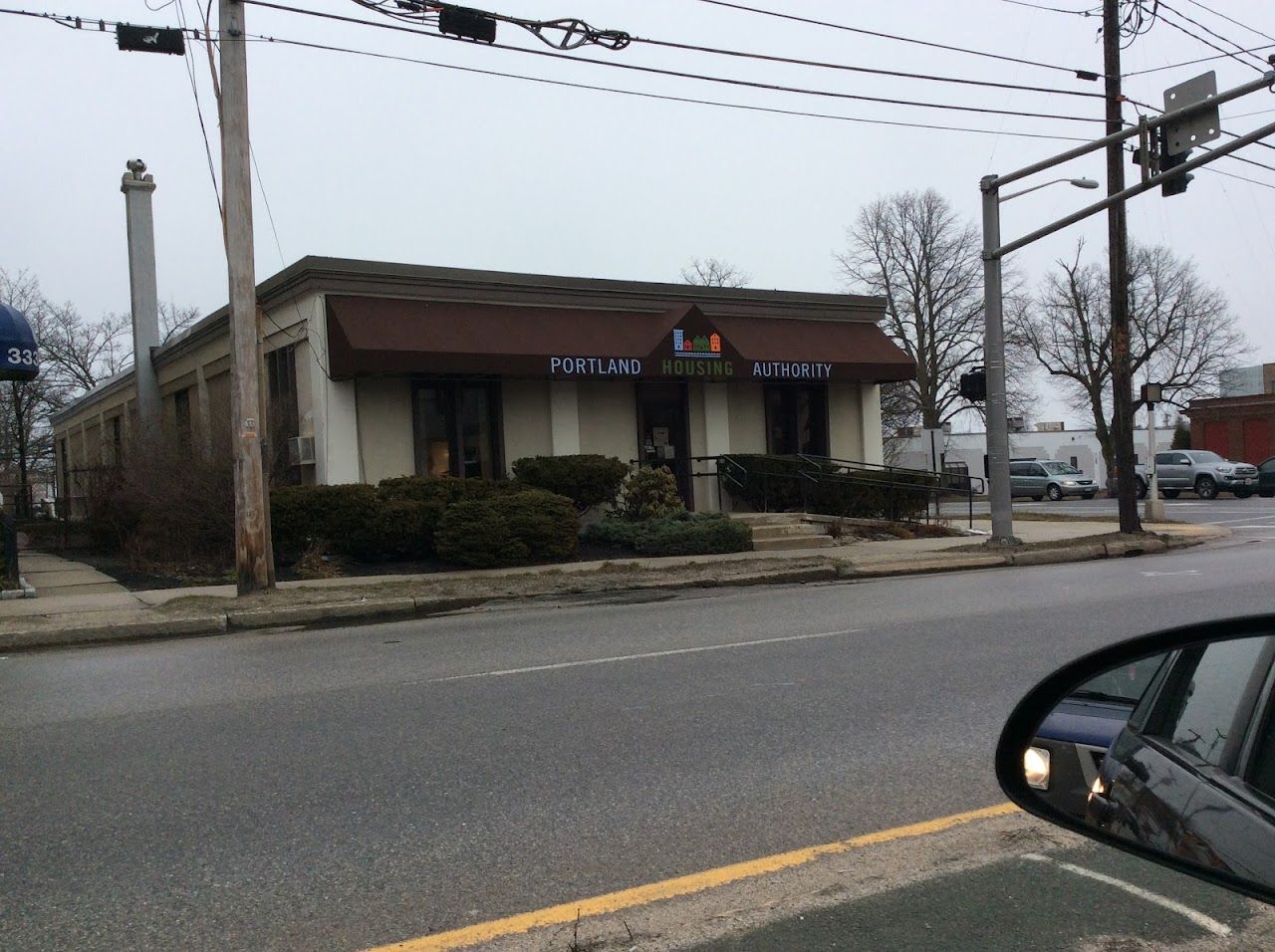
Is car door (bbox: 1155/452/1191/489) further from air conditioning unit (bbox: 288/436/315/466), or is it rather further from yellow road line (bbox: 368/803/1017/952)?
yellow road line (bbox: 368/803/1017/952)

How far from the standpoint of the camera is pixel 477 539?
1550 cm

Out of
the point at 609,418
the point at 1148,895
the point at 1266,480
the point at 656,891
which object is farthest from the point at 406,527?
the point at 1266,480

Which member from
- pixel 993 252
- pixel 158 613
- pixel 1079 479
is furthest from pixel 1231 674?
pixel 1079 479

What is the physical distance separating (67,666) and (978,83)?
50.2 ft

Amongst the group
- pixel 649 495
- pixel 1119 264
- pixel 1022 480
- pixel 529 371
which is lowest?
pixel 1022 480

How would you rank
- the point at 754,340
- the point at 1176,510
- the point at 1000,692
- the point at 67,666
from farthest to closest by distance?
1. the point at 1176,510
2. the point at 754,340
3. the point at 67,666
4. the point at 1000,692

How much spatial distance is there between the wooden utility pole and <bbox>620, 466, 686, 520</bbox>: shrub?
7.48m

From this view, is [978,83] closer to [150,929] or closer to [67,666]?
[67,666]

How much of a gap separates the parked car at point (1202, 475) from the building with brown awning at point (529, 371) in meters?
19.6

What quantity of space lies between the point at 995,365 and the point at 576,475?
7.28m

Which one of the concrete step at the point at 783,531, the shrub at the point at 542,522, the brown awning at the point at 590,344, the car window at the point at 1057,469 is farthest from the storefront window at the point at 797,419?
the car window at the point at 1057,469

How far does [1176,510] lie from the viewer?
102 ft

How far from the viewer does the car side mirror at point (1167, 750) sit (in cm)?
197

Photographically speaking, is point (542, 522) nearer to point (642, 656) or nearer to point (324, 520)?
point (324, 520)
